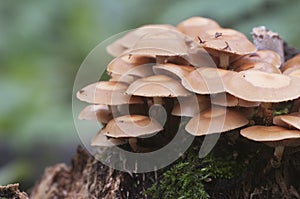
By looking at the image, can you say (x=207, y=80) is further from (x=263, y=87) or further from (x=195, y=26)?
(x=195, y=26)

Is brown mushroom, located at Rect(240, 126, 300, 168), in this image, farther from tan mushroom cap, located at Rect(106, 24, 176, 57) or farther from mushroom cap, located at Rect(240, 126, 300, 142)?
tan mushroom cap, located at Rect(106, 24, 176, 57)

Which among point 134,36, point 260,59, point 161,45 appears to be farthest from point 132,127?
point 260,59

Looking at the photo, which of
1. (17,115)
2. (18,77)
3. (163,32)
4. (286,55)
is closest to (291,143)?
(163,32)

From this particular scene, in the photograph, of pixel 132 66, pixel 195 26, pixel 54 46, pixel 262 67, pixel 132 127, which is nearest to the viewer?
pixel 132 127

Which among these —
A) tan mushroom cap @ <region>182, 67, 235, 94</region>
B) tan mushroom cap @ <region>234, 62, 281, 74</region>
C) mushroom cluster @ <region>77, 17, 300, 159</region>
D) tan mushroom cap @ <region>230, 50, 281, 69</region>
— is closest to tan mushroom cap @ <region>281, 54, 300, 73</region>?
mushroom cluster @ <region>77, 17, 300, 159</region>

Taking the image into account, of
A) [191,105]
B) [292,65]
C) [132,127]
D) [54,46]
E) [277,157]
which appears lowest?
[277,157]

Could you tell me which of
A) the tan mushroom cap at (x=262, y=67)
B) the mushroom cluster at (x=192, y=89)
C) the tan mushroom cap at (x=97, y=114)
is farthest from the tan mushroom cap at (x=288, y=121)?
the tan mushroom cap at (x=97, y=114)

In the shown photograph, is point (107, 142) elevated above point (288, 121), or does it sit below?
above

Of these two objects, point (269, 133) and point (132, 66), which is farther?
point (132, 66)
